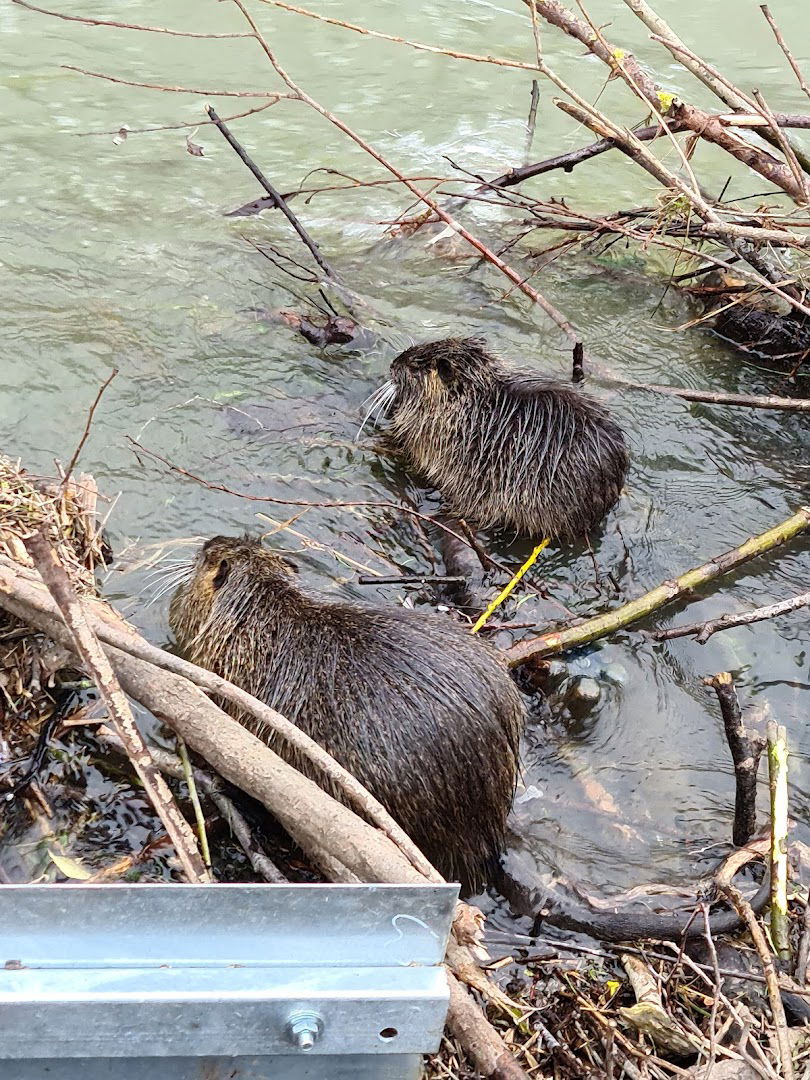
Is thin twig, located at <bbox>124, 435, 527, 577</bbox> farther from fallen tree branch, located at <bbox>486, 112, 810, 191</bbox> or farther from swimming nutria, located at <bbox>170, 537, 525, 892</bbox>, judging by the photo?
fallen tree branch, located at <bbox>486, 112, 810, 191</bbox>

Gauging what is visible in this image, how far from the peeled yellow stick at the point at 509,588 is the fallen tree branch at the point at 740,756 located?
750mm

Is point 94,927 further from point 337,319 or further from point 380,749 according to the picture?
point 337,319

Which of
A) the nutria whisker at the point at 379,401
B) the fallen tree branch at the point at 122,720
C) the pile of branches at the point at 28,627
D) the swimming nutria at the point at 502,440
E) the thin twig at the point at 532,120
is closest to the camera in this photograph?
the fallen tree branch at the point at 122,720

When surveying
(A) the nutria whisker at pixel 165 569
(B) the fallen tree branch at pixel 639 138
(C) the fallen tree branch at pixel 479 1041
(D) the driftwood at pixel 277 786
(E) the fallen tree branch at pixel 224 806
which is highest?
(B) the fallen tree branch at pixel 639 138

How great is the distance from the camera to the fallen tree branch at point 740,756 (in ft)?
7.91

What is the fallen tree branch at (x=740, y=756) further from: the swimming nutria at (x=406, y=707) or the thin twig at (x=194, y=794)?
the thin twig at (x=194, y=794)

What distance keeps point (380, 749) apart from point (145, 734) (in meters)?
0.66

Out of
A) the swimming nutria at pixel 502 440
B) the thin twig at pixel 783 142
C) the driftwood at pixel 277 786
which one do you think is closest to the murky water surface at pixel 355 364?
the swimming nutria at pixel 502 440

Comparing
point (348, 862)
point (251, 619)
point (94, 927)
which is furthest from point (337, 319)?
point (94, 927)

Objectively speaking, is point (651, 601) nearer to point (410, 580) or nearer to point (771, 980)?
point (410, 580)

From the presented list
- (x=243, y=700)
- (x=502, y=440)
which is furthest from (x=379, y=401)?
(x=243, y=700)

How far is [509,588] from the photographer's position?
3432 millimetres

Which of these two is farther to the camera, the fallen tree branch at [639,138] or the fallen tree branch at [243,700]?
the fallen tree branch at [639,138]

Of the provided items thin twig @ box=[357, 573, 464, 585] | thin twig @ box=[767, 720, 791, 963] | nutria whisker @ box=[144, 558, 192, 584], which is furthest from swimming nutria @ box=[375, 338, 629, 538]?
thin twig @ box=[767, 720, 791, 963]
